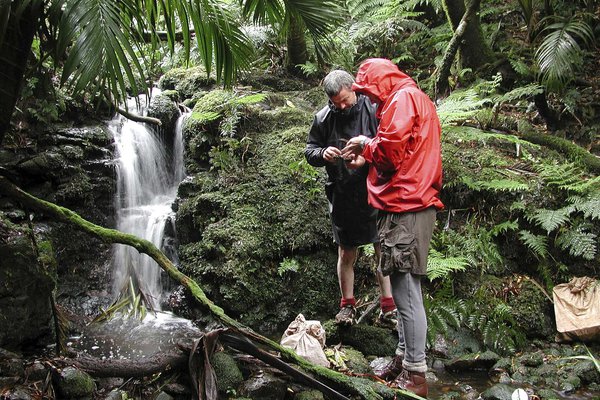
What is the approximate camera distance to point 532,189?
5.11m

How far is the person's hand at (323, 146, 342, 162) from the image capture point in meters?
3.71

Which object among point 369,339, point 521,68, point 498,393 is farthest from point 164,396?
point 521,68

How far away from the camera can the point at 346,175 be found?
13.0 feet

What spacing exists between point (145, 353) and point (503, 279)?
359cm

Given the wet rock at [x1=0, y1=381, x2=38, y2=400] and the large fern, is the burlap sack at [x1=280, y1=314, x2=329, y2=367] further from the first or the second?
the large fern

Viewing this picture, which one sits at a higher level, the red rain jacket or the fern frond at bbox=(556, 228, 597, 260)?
the red rain jacket

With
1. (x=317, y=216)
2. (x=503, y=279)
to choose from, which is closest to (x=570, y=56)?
(x=503, y=279)

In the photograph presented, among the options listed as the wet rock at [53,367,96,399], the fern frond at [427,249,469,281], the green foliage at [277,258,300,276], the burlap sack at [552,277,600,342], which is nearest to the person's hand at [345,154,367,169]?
the fern frond at [427,249,469,281]

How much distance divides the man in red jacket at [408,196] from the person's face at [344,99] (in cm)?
51

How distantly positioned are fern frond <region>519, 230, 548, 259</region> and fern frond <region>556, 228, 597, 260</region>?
13 cm

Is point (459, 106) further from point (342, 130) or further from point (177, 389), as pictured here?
point (177, 389)

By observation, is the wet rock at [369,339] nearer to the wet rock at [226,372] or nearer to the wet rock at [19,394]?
the wet rock at [226,372]

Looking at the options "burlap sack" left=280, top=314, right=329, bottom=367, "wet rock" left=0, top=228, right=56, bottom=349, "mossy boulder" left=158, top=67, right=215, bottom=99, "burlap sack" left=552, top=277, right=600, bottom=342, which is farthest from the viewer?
"mossy boulder" left=158, top=67, right=215, bottom=99

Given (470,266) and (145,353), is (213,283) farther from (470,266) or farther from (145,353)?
(470,266)
